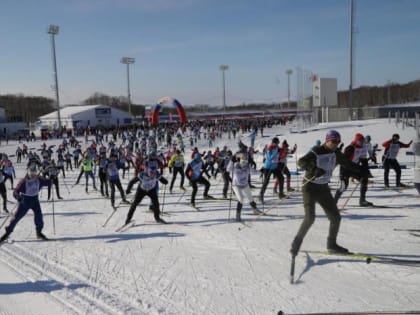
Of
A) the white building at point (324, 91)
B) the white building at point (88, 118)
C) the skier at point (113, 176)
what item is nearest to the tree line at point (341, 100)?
the white building at point (88, 118)

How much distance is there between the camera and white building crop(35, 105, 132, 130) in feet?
194

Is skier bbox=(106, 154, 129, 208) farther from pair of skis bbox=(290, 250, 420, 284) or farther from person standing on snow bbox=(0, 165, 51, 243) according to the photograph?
pair of skis bbox=(290, 250, 420, 284)

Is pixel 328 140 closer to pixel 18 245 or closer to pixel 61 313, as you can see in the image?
pixel 61 313

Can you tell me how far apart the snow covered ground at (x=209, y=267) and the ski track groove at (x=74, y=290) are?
0.01 metres

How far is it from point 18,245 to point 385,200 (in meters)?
8.76

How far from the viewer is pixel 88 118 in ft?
200

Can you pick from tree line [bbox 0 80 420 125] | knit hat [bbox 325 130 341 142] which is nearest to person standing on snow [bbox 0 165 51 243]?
knit hat [bbox 325 130 341 142]

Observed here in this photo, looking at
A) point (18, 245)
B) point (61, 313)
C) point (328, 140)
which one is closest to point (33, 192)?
point (18, 245)

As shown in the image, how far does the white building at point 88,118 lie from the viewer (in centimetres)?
5900

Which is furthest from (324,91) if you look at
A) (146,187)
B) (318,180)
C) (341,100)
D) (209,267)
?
(341,100)

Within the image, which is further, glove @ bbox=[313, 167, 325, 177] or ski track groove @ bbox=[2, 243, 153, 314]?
glove @ bbox=[313, 167, 325, 177]

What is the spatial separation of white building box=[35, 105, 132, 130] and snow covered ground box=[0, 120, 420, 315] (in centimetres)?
5390

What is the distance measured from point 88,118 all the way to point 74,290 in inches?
2377

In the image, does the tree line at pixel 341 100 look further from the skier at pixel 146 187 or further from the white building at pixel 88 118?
the skier at pixel 146 187
